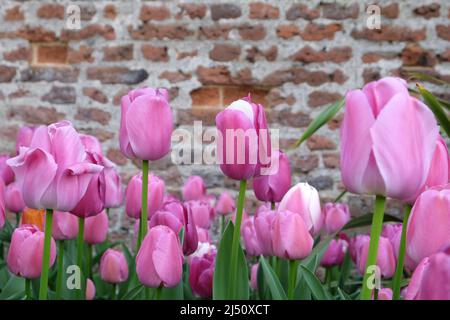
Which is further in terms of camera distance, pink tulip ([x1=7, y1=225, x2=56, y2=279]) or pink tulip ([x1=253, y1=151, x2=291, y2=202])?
pink tulip ([x1=253, y1=151, x2=291, y2=202])

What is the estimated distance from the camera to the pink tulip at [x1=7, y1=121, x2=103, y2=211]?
802 millimetres

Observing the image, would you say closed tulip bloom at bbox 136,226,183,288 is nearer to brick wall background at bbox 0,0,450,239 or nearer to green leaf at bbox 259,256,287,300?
green leaf at bbox 259,256,287,300

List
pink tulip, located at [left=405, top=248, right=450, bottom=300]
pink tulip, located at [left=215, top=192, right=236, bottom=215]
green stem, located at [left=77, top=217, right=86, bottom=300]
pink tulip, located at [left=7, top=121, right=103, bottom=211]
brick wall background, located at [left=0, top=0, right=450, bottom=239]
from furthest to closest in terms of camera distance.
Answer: brick wall background, located at [left=0, top=0, right=450, bottom=239] < pink tulip, located at [left=215, top=192, right=236, bottom=215] < green stem, located at [left=77, top=217, right=86, bottom=300] < pink tulip, located at [left=7, top=121, right=103, bottom=211] < pink tulip, located at [left=405, top=248, right=450, bottom=300]

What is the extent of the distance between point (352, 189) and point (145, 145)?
35 centimetres

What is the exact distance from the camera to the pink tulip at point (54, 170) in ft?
2.63

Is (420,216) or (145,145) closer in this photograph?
(420,216)

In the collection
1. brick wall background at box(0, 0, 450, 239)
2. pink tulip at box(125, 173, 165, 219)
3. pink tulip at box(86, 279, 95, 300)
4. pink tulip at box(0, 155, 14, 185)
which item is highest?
brick wall background at box(0, 0, 450, 239)

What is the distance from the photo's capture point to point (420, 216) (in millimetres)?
672

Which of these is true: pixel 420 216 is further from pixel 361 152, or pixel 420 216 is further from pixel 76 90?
pixel 76 90

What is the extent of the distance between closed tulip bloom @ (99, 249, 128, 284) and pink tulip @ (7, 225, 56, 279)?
0.32 meters

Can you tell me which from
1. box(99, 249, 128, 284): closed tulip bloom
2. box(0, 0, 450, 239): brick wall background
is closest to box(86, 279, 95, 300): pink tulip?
box(99, 249, 128, 284): closed tulip bloom

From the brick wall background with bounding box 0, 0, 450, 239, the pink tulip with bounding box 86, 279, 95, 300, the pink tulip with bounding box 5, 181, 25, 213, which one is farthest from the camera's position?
the brick wall background with bounding box 0, 0, 450, 239
